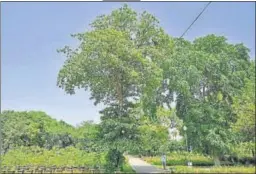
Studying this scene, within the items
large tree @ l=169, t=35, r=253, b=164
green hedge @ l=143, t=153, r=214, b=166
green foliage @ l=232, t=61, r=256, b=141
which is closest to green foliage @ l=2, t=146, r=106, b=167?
green hedge @ l=143, t=153, r=214, b=166

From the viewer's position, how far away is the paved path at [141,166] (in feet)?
7.50

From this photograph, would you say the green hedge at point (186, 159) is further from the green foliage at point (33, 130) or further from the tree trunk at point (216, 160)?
the green foliage at point (33, 130)

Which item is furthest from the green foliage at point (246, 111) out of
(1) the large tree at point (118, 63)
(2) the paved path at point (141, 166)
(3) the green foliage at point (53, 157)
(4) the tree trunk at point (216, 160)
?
(3) the green foliage at point (53, 157)

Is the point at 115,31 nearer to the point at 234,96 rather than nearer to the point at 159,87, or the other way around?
the point at 159,87

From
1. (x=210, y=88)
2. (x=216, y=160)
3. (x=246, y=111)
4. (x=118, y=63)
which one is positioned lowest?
(x=216, y=160)

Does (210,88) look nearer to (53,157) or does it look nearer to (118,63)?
(118,63)

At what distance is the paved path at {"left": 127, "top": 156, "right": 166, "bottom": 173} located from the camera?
90.0 inches

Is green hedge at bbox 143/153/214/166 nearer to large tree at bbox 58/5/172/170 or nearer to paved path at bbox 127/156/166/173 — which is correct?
paved path at bbox 127/156/166/173

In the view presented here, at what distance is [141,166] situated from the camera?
93.8 inches

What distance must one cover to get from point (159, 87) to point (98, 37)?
632 mm

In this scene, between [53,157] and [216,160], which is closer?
[216,160]

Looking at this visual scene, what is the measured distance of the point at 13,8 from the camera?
2439mm

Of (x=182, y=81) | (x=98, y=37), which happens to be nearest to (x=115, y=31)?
(x=98, y=37)

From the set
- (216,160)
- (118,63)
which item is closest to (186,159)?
(216,160)
